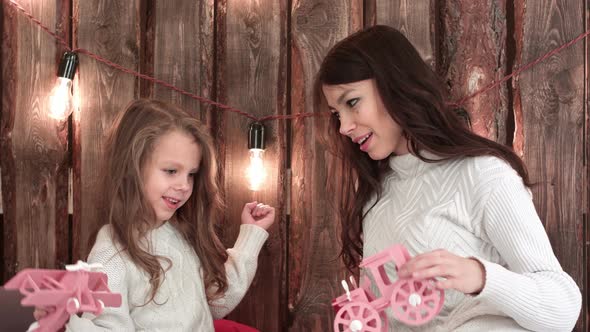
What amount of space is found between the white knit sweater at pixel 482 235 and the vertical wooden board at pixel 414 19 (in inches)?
27.2

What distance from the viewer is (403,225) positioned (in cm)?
229

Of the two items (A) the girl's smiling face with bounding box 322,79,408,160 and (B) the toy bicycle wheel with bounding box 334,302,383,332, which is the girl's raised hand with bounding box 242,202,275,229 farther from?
(B) the toy bicycle wheel with bounding box 334,302,383,332

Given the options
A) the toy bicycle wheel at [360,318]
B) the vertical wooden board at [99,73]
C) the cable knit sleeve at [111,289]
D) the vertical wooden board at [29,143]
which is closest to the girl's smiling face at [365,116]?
the toy bicycle wheel at [360,318]

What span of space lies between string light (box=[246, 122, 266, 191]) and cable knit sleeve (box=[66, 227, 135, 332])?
0.71 metres

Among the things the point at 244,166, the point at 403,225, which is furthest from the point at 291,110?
the point at 403,225

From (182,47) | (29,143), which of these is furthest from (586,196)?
(29,143)

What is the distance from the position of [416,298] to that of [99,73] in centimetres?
189

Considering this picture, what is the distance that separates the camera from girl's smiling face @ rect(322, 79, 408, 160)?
2.27 meters

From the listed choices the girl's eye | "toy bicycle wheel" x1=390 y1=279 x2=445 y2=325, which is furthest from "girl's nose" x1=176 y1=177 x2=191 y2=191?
"toy bicycle wheel" x1=390 y1=279 x2=445 y2=325

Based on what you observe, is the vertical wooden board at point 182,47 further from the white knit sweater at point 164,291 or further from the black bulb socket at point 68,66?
the white knit sweater at point 164,291

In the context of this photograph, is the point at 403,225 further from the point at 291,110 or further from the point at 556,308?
the point at 291,110

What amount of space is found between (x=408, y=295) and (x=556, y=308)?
1.46ft

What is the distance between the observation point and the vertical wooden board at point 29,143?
3033 millimetres

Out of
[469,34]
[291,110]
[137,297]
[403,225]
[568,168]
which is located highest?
[469,34]
